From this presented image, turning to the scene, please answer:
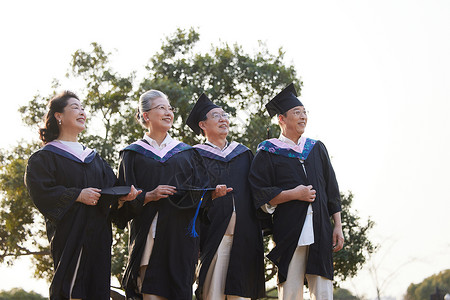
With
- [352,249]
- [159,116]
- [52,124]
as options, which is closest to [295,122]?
[159,116]

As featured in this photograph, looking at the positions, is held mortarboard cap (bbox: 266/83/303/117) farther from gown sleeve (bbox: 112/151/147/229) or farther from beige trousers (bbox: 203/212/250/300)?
gown sleeve (bbox: 112/151/147/229)

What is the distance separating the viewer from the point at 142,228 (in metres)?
4.88

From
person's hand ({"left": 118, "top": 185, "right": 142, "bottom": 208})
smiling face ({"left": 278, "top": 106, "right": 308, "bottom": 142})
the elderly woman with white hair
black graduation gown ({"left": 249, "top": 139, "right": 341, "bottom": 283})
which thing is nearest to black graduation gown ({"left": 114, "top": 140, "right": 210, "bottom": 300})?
the elderly woman with white hair

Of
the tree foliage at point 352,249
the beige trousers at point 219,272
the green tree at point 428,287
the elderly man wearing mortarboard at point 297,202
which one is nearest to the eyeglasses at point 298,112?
the elderly man wearing mortarboard at point 297,202

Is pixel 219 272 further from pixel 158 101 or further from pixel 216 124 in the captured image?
pixel 158 101

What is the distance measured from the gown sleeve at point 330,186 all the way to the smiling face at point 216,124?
983 millimetres

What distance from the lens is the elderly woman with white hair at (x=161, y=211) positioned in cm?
474

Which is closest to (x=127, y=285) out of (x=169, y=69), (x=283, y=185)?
(x=283, y=185)

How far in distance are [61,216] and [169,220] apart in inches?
35.3

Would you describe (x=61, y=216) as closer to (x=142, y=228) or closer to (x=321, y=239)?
(x=142, y=228)

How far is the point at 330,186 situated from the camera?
545 cm

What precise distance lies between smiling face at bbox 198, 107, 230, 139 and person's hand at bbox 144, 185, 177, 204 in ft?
3.93

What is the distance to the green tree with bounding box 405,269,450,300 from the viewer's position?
23.9ft

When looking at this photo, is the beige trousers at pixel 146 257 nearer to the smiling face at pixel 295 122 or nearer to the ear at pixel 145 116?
the ear at pixel 145 116
